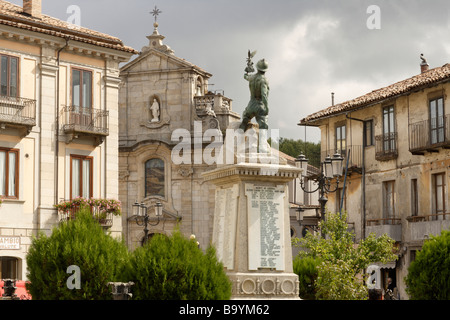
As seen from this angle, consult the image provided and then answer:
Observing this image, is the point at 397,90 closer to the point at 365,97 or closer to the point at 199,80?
the point at 365,97

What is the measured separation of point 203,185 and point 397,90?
15396 millimetres

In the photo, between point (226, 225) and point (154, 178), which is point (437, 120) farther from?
point (226, 225)

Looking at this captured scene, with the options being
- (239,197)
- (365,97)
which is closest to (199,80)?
(365,97)

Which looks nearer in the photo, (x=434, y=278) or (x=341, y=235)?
(x=434, y=278)

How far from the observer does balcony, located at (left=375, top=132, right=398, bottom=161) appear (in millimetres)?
39500

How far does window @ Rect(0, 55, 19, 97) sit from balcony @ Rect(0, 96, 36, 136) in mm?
372

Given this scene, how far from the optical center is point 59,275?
48.0ft

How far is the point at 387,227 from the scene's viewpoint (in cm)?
3816

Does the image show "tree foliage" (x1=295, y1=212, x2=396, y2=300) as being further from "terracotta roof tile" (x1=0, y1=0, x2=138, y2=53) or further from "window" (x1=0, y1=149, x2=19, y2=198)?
"terracotta roof tile" (x1=0, y1=0, x2=138, y2=53)

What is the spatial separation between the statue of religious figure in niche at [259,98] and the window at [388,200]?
2357cm

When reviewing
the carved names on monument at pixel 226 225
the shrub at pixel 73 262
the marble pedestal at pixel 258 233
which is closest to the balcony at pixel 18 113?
the carved names on monument at pixel 226 225

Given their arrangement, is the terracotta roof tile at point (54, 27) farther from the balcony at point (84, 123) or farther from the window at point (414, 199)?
the window at point (414, 199)
